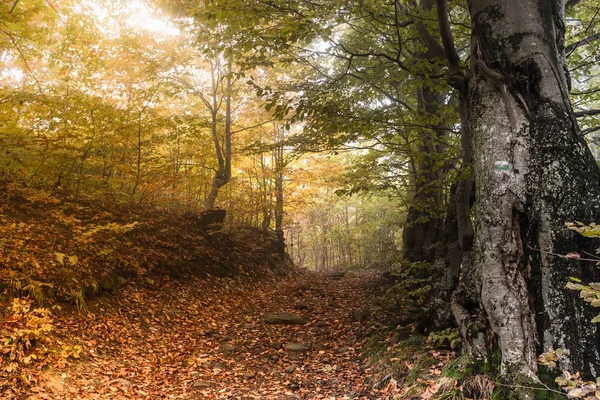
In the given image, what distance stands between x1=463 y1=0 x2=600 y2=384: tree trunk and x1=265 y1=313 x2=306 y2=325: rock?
517cm

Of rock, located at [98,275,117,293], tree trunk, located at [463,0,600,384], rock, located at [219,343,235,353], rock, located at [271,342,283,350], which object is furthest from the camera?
rock, located at [98,275,117,293]

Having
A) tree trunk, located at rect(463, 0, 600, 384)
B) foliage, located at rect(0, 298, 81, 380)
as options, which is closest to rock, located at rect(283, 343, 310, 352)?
foliage, located at rect(0, 298, 81, 380)

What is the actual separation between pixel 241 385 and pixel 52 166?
634cm

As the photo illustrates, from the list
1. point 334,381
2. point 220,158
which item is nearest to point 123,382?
point 334,381

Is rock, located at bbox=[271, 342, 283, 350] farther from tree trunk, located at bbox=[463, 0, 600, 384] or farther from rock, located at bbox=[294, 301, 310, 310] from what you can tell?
tree trunk, located at bbox=[463, 0, 600, 384]

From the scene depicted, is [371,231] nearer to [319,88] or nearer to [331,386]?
[319,88]

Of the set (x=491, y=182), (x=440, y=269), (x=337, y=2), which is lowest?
(x=440, y=269)

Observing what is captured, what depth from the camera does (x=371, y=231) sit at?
2059 cm

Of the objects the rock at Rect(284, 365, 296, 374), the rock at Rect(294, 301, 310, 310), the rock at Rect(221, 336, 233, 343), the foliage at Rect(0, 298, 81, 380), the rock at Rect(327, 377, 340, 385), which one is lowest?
the rock at Rect(284, 365, 296, 374)

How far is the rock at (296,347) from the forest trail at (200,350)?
28mm

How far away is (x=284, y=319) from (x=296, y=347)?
59.3 inches

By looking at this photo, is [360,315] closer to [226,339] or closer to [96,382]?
[226,339]

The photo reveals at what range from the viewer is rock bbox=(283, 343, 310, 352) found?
625cm

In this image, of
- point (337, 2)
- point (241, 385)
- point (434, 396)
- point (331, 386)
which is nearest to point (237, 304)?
point (241, 385)
